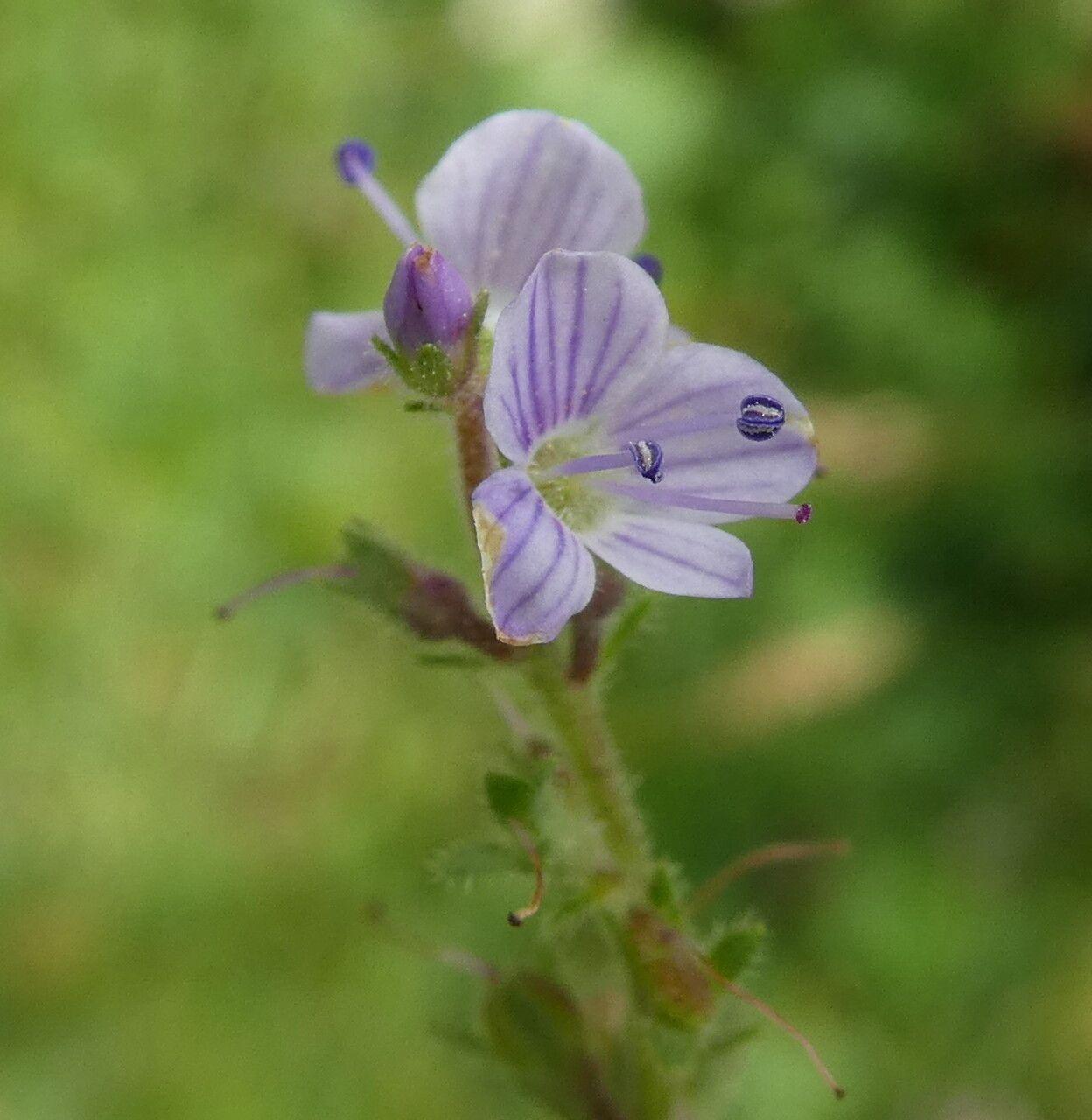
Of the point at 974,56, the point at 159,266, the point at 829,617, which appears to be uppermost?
the point at 974,56

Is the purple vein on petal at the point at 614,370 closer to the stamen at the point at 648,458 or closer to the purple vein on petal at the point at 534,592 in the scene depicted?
the stamen at the point at 648,458

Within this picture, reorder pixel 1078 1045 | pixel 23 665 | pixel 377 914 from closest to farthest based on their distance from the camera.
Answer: pixel 377 914, pixel 1078 1045, pixel 23 665

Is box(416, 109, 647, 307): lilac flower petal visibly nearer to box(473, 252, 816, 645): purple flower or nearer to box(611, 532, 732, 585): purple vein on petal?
box(473, 252, 816, 645): purple flower

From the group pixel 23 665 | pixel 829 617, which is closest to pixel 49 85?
pixel 23 665

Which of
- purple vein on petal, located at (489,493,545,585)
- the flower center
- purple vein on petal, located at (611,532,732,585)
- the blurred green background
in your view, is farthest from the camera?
the blurred green background

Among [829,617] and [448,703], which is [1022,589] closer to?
[829,617]

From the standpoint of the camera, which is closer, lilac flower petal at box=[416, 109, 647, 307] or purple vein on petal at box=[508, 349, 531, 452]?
A: purple vein on petal at box=[508, 349, 531, 452]

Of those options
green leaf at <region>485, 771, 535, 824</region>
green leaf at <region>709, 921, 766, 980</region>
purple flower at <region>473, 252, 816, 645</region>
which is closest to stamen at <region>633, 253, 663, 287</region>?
purple flower at <region>473, 252, 816, 645</region>
